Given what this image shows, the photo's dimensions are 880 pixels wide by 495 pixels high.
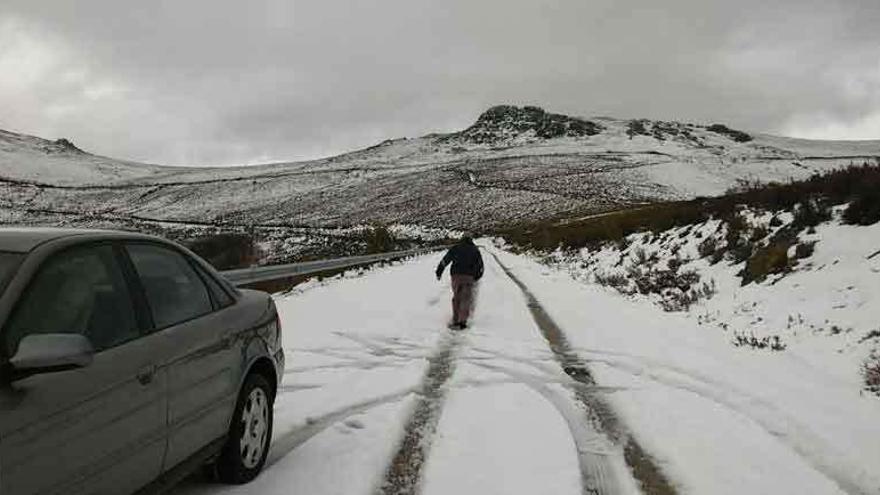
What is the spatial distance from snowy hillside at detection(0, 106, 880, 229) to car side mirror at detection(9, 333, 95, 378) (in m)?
75.9

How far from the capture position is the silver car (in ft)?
8.29

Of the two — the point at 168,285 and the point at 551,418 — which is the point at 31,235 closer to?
the point at 168,285

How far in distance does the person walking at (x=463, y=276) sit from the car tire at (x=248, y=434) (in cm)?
688

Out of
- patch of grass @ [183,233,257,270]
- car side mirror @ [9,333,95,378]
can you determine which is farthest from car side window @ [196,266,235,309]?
patch of grass @ [183,233,257,270]

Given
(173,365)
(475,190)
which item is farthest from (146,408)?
(475,190)

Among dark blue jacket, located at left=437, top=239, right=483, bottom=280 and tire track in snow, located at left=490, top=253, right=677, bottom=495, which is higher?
dark blue jacket, located at left=437, top=239, right=483, bottom=280

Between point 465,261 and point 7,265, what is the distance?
9719 mm

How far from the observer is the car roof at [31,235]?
2.97 meters

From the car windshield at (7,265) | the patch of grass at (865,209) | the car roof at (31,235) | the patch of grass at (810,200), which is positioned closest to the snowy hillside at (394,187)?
the patch of grass at (810,200)

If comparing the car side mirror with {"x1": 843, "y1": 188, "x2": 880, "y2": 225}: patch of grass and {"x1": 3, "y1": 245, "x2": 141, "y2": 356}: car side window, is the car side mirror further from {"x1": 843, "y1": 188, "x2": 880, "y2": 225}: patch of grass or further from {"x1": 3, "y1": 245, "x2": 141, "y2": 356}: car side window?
{"x1": 843, "y1": 188, "x2": 880, "y2": 225}: patch of grass

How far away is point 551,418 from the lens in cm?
603

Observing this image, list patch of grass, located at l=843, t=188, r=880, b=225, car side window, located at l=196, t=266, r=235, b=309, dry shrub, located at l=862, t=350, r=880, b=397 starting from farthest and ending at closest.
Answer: patch of grass, located at l=843, t=188, r=880, b=225 → dry shrub, located at l=862, t=350, r=880, b=397 → car side window, located at l=196, t=266, r=235, b=309

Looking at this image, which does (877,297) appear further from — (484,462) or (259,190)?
(259,190)

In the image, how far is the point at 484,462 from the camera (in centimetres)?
490
